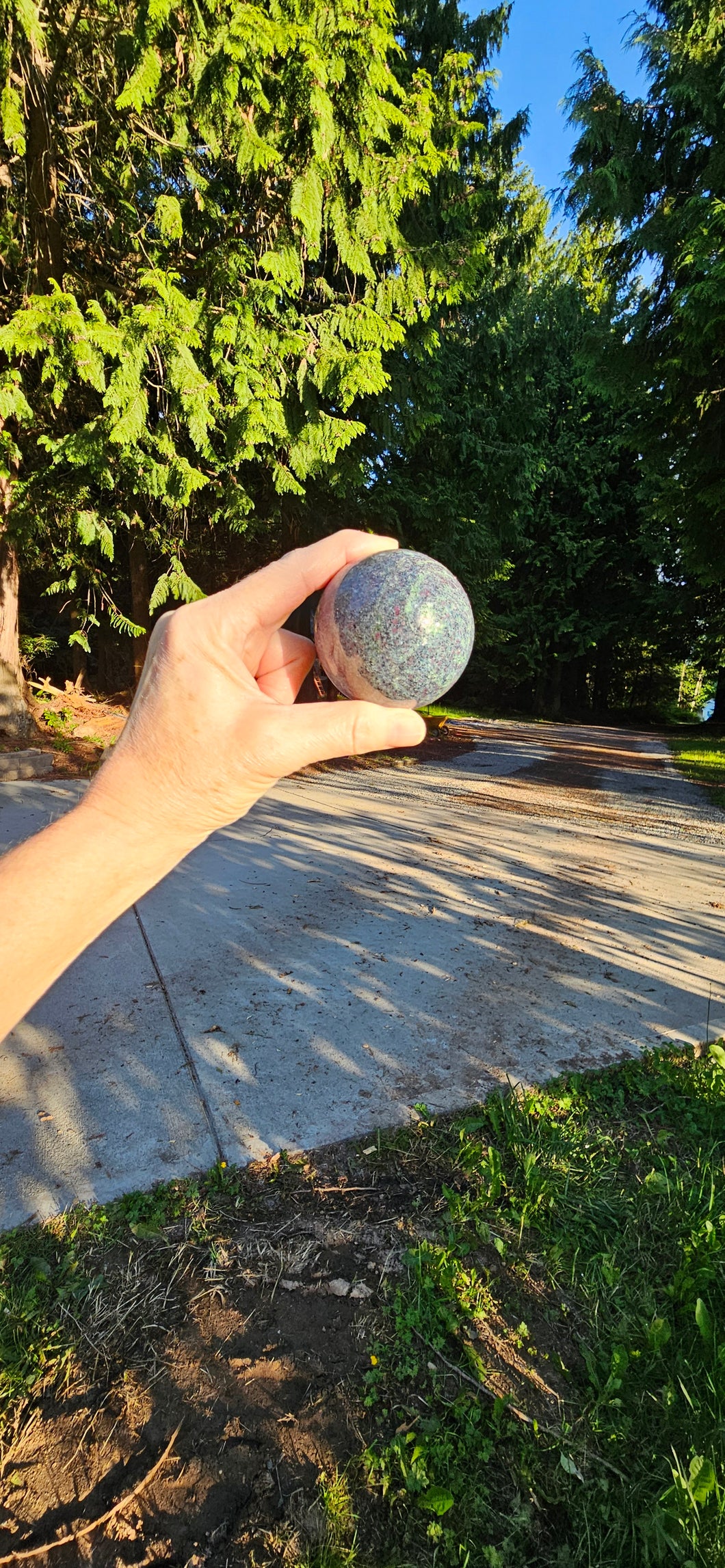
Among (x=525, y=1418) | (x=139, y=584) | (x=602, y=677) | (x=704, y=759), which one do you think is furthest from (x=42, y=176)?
(x=602, y=677)

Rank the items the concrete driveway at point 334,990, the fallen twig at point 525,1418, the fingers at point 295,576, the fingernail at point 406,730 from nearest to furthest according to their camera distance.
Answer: the fallen twig at point 525,1418 → the fingers at point 295,576 → the fingernail at point 406,730 → the concrete driveway at point 334,990

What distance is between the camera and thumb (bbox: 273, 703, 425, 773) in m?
1.67

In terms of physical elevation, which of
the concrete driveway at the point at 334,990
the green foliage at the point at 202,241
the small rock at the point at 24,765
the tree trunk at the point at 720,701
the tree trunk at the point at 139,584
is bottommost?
the concrete driveway at the point at 334,990

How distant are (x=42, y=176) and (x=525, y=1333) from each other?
9.59 m

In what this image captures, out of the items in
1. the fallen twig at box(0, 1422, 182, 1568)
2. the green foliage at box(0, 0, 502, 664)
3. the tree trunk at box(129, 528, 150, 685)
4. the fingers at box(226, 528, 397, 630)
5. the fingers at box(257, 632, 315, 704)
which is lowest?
the fallen twig at box(0, 1422, 182, 1568)

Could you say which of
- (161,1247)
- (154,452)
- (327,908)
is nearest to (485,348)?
(154,452)

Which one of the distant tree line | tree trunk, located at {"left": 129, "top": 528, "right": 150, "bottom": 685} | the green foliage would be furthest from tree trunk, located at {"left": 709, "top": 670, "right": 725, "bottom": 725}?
the green foliage

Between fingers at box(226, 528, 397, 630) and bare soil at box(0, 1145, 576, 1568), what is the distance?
1.81 m

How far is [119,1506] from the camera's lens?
153 cm

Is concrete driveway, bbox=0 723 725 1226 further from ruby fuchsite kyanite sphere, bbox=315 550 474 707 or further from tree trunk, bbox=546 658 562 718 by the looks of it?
tree trunk, bbox=546 658 562 718

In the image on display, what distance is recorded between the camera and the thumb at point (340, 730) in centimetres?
167

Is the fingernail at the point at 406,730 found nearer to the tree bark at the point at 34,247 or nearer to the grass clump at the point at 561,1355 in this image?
the grass clump at the point at 561,1355

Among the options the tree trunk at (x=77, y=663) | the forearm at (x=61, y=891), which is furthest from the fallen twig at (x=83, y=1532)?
the tree trunk at (x=77, y=663)

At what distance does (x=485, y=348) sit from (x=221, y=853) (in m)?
9.42
